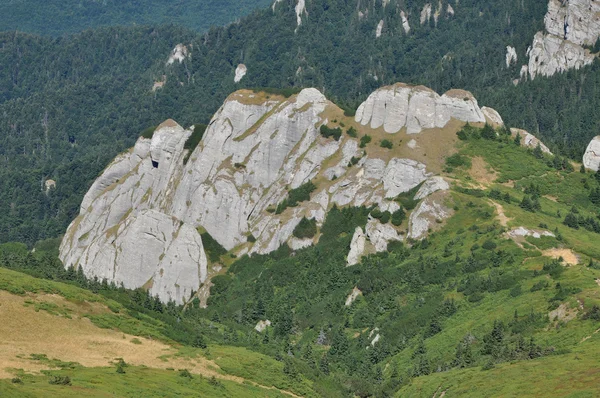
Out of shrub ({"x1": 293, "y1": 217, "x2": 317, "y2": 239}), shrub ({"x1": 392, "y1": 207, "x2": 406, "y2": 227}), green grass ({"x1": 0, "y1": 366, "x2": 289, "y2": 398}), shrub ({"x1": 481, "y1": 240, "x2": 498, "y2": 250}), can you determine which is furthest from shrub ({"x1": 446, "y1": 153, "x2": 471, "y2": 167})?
green grass ({"x1": 0, "y1": 366, "x2": 289, "y2": 398})

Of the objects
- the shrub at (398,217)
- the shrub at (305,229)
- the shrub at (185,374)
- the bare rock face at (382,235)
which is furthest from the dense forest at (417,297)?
the shrub at (185,374)

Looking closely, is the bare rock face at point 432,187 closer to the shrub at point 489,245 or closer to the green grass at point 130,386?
the shrub at point 489,245

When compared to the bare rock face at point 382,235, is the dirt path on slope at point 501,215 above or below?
above

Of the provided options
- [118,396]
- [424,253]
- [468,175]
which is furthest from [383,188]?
[118,396]

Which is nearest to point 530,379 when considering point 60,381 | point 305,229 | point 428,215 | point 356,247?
point 60,381

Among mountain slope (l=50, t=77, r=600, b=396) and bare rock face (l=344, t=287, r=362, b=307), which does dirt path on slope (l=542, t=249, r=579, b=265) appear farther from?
bare rock face (l=344, t=287, r=362, b=307)

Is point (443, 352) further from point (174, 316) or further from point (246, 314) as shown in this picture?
point (246, 314)

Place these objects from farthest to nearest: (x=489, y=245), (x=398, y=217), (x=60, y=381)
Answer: (x=398, y=217)
(x=489, y=245)
(x=60, y=381)

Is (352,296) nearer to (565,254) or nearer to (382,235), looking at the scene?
(382,235)
